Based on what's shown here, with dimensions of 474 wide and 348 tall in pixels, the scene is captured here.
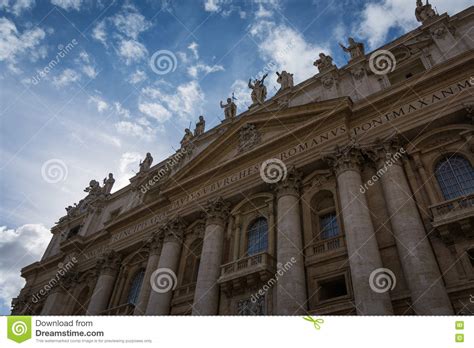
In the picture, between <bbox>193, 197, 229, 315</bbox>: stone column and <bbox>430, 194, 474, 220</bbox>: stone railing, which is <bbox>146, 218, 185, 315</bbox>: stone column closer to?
<bbox>193, 197, 229, 315</bbox>: stone column

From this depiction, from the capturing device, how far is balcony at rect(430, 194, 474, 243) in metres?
13.6

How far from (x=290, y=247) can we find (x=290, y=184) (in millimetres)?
3689

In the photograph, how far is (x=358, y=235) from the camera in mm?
15156

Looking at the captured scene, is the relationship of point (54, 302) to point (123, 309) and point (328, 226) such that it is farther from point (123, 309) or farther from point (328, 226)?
point (328, 226)

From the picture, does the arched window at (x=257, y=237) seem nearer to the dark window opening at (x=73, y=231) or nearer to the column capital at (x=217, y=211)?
the column capital at (x=217, y=211)

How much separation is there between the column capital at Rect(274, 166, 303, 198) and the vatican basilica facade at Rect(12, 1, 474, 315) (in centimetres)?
9

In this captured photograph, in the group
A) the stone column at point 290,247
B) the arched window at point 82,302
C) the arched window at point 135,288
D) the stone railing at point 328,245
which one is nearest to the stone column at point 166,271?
the arched window at point 135,288

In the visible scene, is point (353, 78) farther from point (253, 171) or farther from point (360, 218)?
point (360, 218)

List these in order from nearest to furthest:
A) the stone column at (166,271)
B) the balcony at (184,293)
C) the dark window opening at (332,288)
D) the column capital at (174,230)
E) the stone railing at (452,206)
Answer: the stone railing at (452,206), the dark window opening at (332,288), the stone column at (166,271), the balcony at (184,293), the column capital at (174,230)

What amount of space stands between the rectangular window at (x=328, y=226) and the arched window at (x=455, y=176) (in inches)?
191

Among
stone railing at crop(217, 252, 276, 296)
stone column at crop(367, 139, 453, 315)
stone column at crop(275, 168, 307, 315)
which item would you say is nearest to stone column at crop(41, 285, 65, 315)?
stone railing at crop(217, 252, 276, 296)

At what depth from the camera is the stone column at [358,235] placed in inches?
526

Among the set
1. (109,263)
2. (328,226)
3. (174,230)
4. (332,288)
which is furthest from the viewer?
(109,263)

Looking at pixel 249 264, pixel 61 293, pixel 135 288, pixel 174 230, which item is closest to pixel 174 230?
pixel 174 230
